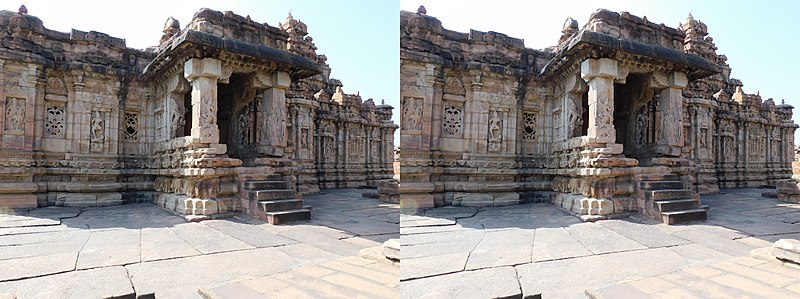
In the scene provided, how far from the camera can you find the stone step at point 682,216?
6832 mm

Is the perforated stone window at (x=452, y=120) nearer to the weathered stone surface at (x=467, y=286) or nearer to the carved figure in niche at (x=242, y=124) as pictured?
the carved figure in niche at (x=242, y=124)

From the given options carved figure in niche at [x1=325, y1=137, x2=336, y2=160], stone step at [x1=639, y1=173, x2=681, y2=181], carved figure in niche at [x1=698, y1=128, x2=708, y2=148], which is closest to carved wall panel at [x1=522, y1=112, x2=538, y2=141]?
stone step at [x1=639, y1=173, x2=681, y2=181]

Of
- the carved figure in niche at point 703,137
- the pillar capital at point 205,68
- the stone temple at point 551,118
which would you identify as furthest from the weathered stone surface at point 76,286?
the carved figure in niche at point 703,137

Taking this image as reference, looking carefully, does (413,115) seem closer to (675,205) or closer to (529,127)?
(529,127)

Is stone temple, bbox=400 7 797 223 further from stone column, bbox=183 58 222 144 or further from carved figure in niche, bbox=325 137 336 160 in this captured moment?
carved figure in niche, bbox=325 137 336 160

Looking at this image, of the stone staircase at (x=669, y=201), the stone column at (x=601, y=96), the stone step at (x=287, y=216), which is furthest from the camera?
the stone column at (x=601, y=96)

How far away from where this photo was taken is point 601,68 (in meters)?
7.70

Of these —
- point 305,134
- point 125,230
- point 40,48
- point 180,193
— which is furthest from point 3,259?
point 305,134

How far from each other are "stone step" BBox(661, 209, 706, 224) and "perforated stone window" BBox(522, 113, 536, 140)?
280 centimetres

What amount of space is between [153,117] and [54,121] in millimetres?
1859

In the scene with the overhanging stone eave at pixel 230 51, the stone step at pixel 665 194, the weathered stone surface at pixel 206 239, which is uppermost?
the overhanging stone eave at pixel 230 51

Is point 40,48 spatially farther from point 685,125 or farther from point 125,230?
point 685,125

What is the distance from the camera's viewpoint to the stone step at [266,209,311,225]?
280 inches

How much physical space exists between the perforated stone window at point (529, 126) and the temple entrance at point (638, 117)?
7.19ft
